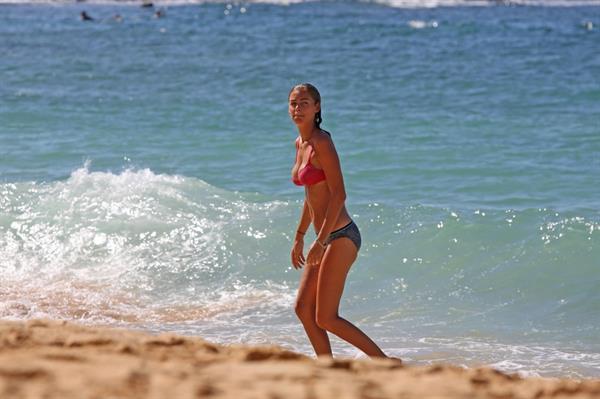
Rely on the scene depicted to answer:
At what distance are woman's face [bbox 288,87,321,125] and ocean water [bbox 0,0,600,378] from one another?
2.04 metres

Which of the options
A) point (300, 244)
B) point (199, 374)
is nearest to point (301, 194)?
point (300, 244)

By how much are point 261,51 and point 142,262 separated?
1649cm

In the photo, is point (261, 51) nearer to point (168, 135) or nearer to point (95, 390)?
point (168, 135)

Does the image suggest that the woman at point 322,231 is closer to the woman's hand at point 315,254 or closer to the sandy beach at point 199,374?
the woman's hand at point 315,254

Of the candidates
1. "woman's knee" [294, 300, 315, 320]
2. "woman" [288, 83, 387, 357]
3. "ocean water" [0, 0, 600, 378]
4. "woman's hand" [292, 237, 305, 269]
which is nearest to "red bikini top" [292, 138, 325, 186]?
"woman" [288, 83, 387, 357]

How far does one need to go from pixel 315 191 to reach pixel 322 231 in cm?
24

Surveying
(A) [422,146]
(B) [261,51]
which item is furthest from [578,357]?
(B) [261,51]

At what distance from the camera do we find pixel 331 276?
629 centimetres

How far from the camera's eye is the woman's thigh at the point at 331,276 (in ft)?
20.6

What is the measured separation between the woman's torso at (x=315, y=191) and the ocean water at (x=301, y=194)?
1594 mm

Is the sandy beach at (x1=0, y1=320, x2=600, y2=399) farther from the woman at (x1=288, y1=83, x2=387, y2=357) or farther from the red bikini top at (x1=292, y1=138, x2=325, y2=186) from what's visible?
the red bikini top at (x1=292, y1=138, x2=325, y2=186)

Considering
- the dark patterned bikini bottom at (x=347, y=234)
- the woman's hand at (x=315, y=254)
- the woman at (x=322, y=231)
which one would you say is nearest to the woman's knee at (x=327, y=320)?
the woman at (x=322, y=231)

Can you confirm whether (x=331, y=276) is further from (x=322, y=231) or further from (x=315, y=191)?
(x=315, y=191)

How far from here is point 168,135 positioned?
16.5 meters
